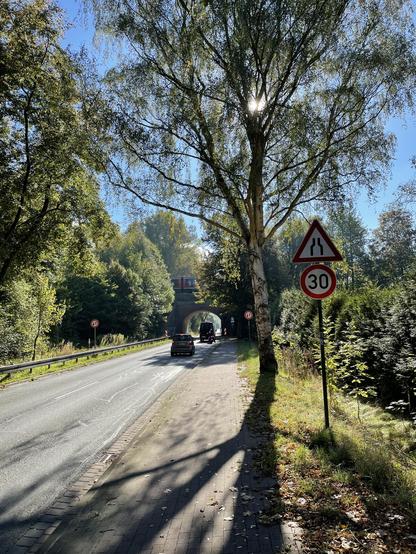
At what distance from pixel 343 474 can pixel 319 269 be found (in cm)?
322

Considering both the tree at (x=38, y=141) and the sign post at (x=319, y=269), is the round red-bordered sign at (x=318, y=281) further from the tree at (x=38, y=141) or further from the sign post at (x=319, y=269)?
the tree at (x=38, y=141)

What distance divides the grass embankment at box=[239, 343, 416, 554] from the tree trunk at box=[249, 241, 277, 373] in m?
5.31

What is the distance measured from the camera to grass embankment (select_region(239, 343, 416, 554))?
12.8 ft

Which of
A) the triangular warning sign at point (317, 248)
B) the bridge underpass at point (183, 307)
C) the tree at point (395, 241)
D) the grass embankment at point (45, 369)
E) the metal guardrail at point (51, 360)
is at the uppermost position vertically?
the tree at point (395, 241)

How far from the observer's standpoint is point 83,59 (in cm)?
1517

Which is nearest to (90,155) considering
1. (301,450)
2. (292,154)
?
(292,154)

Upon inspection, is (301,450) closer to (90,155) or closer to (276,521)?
(276,521)

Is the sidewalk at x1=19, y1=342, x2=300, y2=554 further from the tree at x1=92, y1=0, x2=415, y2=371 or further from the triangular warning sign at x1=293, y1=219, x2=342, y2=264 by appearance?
the tree at x1=92, y1=0, x2=415, y2=371

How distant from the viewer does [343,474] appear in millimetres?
5242

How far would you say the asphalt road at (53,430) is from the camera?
5.46m

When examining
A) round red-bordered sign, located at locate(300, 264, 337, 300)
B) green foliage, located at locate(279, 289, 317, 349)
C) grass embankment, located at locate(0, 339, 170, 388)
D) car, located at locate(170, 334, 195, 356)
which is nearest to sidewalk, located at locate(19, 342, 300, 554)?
round red-bordered sign, located at locate(300, 264, 337, 300)

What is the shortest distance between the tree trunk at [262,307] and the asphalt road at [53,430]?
348cm

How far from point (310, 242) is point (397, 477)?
3780 millimetres

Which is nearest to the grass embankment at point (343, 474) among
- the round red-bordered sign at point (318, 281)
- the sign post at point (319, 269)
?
the sign post at point (319, 269)
